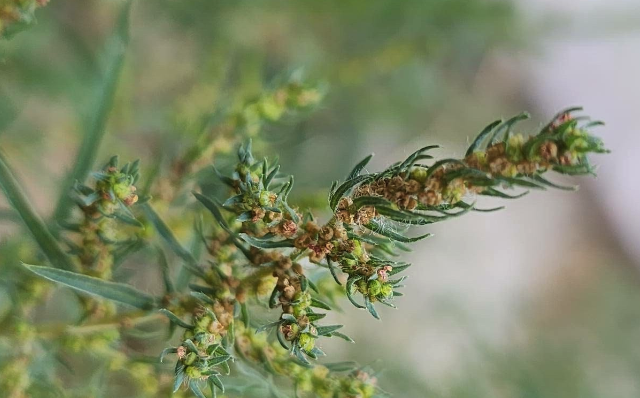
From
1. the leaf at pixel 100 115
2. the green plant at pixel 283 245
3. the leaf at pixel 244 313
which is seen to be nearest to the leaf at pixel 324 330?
the green plant at pixel 283 245

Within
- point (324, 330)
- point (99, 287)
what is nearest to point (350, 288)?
point (324, 330)

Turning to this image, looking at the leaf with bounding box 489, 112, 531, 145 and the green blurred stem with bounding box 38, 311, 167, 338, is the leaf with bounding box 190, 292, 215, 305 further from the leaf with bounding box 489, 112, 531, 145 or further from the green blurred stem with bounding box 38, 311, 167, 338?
the leaf with bounding box 489, 112, 531, 145

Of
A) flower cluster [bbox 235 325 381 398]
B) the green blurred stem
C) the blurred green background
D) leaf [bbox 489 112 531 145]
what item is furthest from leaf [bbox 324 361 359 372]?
leaf [bbox 489 112 531 145]

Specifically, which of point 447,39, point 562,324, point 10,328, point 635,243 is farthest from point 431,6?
point 635,243

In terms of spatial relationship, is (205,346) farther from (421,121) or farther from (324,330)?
(421,121)

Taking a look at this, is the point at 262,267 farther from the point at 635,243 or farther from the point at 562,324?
the point at 635,243

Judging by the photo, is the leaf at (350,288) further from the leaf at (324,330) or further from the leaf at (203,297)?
the leaf at (203,297)

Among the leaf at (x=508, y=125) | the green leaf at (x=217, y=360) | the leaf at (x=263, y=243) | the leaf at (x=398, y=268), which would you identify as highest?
the leaf at (x=508, y=125)
